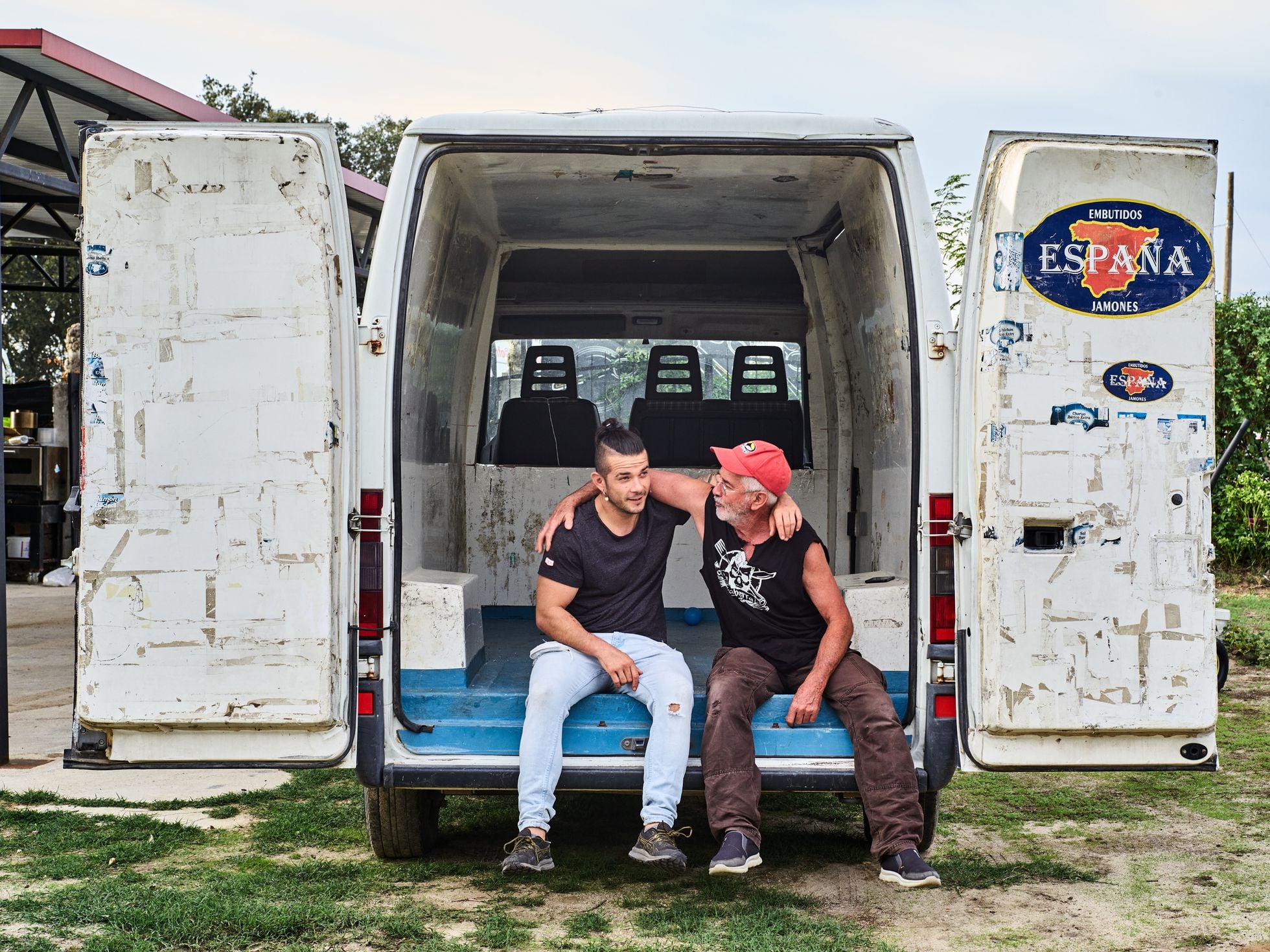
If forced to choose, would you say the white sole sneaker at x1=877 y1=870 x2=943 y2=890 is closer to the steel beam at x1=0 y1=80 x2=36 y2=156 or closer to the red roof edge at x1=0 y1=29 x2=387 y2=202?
the red roof edge at x1=0 y1=29 x2=387 y2=202

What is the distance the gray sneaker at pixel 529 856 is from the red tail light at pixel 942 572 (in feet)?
4.13

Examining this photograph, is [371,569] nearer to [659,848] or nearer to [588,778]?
[588,778]

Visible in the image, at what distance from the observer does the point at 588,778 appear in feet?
12.2

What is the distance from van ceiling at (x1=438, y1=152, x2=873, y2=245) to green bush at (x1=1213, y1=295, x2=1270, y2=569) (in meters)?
9.32

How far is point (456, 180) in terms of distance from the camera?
4391 mm

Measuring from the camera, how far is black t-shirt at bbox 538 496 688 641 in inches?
167

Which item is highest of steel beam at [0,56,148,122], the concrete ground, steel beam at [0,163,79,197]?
steel beam at [0,56,148,122]

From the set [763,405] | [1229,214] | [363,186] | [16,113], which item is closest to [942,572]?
[763,405]

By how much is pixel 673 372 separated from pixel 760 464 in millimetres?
2250

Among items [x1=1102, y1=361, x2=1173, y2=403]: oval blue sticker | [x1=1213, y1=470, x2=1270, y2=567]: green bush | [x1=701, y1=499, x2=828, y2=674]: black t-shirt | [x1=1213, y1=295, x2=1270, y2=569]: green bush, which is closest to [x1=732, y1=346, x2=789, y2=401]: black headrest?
[x1=701, y1=499, x2=828, y2=674]: black t-shirt

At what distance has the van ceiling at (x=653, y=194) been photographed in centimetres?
426

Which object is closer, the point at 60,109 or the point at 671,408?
the point at 671,408

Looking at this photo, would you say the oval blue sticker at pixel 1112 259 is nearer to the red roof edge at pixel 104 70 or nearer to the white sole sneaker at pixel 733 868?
the white sole sneaker at pixel 733 868

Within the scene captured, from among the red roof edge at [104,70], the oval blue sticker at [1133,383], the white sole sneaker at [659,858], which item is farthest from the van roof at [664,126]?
the red roof edge at [104,70]
